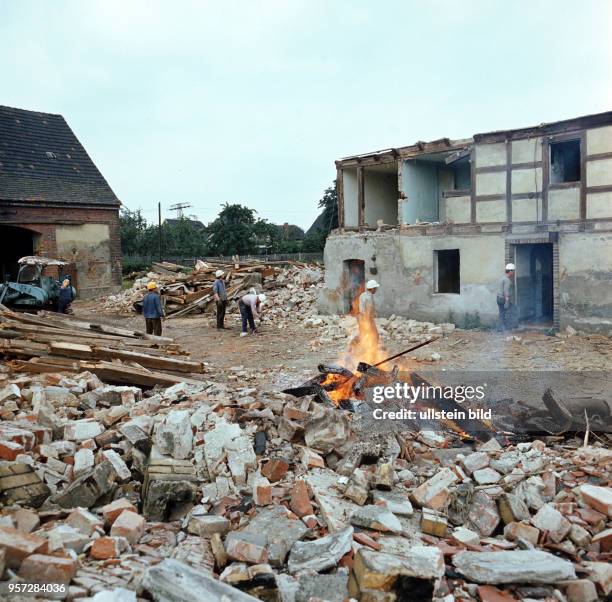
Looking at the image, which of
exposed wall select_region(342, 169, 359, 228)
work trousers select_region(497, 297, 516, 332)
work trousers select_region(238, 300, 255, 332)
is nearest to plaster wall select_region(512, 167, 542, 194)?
work trousers select_region(497, 297, 516, 332)

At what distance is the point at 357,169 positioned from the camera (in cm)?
1958

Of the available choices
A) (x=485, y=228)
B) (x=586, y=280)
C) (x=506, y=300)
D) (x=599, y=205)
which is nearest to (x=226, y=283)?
(x=485, y=228)

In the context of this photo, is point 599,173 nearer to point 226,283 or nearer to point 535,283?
point 535,283

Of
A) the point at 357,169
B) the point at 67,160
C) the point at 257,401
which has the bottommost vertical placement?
the point at 257,401

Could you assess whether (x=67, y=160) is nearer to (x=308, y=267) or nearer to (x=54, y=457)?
(x=308, y=267)

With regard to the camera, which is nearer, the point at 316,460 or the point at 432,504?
the point at 432,504

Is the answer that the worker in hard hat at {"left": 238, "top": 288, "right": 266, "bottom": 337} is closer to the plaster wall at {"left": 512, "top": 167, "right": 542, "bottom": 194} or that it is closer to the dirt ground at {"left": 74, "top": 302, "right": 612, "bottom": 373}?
the dirt ground at {"left": 74, "top": 302, "right": 612, "bottom": 373}

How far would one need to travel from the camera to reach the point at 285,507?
4.94m

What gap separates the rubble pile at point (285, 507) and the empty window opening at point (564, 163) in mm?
10659

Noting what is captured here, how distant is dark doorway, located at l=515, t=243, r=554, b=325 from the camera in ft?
52.4

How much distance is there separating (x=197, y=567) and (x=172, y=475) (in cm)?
127

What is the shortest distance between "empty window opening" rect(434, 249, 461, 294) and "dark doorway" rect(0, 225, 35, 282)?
19585 millimetres

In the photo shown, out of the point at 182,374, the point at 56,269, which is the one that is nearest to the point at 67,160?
the point at 56,269

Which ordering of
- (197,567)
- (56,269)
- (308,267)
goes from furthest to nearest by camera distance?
1. (308,267)
2. (56,269)
3. (197,567)
